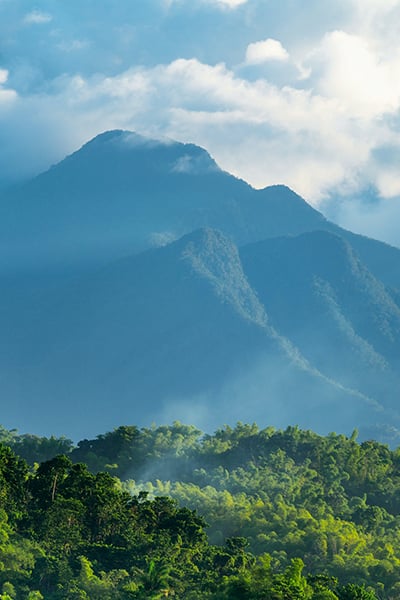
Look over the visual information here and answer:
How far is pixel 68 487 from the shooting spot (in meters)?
64.6

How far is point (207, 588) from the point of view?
5578cm

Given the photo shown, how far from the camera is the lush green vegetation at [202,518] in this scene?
185 feet

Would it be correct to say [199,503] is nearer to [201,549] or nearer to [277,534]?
[277,534]

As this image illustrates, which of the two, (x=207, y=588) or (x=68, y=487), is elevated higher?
(x=68, y=487)

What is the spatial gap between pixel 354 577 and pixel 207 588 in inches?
742

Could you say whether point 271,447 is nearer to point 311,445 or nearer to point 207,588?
point 311,445

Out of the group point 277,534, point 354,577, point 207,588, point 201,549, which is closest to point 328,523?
point 277,534

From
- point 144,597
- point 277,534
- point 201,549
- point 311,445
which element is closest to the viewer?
point 144,597

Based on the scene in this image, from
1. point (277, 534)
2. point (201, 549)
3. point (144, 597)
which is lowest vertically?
point (144, 597)

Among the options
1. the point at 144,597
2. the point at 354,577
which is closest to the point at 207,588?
the point at 144,597

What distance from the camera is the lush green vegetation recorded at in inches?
2216

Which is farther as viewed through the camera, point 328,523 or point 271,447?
point 271,447

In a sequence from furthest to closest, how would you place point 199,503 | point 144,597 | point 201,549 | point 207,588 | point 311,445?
point 311,445 < point 199,503 < point 201,549 < point 207,588 < point 144,597

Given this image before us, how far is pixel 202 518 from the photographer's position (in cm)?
6944
